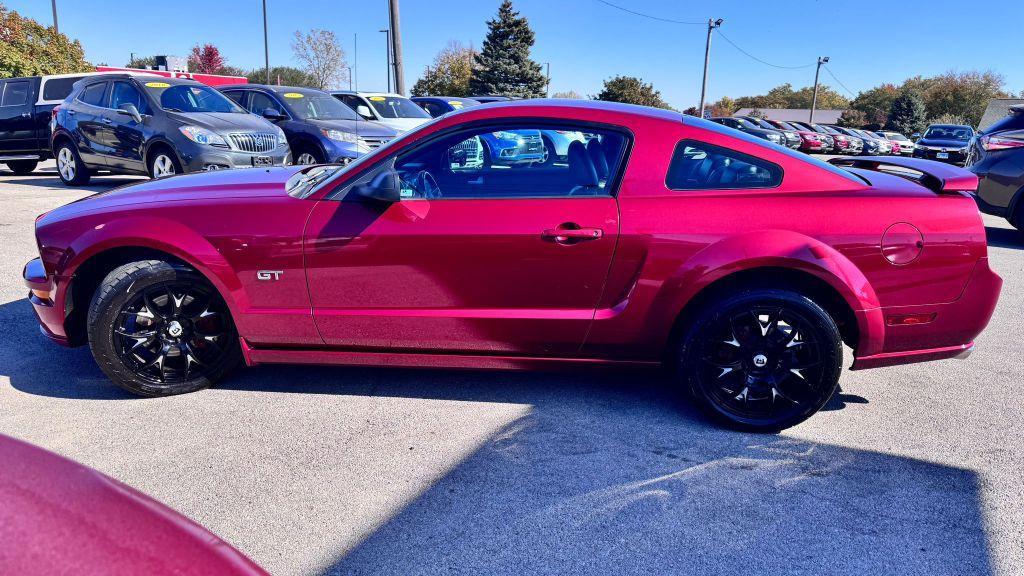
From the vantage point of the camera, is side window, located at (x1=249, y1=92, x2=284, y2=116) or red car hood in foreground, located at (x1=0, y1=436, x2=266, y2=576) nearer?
red car hood in foreground, located at (x1=0, y1=436, x2=266, y2=576)

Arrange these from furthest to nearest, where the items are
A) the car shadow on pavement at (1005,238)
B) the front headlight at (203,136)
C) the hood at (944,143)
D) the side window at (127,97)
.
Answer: the hood at (944,143), the side window at (127,97), the front headlight at (203,136), the car shadow on pavement at (1005,238)

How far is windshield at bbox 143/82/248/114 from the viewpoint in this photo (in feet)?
33.3

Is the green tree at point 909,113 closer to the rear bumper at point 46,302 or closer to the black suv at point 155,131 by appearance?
the black suv at point 155,131

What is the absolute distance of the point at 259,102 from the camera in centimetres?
1212

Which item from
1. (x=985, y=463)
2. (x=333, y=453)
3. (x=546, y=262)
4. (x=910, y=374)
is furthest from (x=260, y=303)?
(x=910, y=374)

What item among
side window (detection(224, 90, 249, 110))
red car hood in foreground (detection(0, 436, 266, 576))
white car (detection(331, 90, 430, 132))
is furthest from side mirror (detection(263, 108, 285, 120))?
red car hood in foreground (detection(0, 436, 266, 576))

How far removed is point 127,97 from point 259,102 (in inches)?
90.3

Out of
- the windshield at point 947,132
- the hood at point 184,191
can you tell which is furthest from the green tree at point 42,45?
the windshield at point 947,132

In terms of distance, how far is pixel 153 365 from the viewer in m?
3.52

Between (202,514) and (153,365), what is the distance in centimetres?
121

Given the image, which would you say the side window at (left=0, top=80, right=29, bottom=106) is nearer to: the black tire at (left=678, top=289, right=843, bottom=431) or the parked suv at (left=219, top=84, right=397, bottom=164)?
the parked suv at (left=219, top=84, right=397, bottom=164)

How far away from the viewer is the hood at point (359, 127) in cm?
1107

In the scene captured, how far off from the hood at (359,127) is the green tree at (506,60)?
123 feet

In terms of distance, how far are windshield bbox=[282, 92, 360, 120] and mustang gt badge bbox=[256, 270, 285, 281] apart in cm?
870
